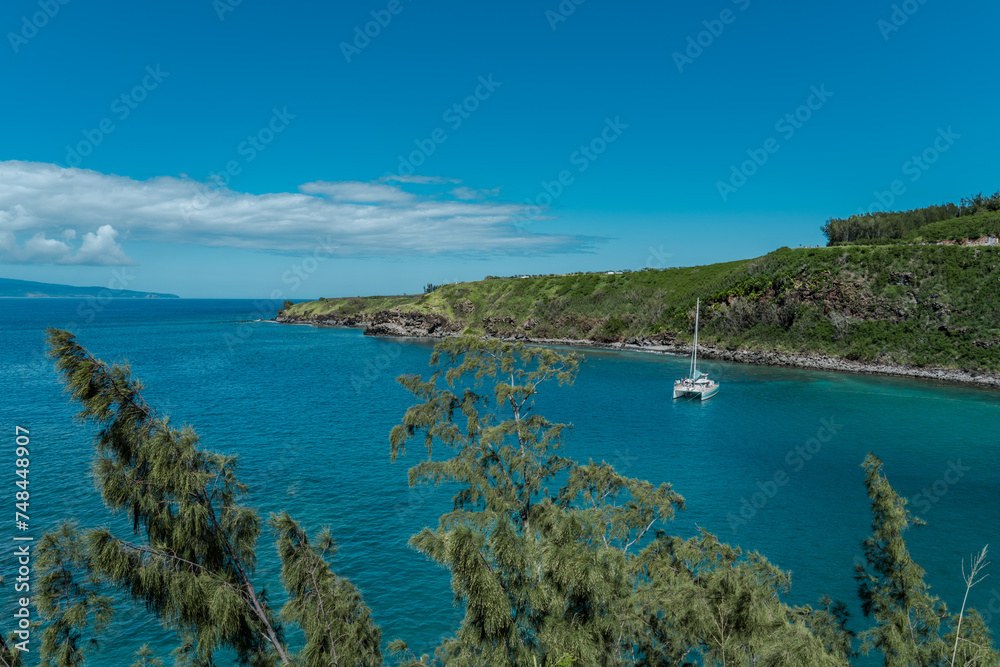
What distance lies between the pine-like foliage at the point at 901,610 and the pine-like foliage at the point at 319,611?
12139 millimetres

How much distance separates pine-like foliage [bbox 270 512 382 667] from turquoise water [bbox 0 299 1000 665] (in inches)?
447

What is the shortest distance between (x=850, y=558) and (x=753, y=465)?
13602mm

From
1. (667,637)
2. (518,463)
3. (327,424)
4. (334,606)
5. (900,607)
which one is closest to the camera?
(334,606)

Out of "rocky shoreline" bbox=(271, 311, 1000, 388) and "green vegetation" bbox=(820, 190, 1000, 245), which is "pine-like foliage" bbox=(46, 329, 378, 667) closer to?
"rocky shoreline" bbox=(271, 311, 1000, 388)

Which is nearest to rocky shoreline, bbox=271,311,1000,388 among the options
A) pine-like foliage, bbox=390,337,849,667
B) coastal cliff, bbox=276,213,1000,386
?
coastal cliff, bbox=276,213,1000,386

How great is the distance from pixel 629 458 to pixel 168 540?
114 feet

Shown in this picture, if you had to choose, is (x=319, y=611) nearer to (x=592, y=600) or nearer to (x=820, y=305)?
(x=592, y=600)

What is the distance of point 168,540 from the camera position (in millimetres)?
9523

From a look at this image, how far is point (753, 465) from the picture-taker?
39000 mm

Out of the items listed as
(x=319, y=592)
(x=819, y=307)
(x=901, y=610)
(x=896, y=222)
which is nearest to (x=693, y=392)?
(x=819, y=307)

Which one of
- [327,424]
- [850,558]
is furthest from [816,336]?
[327,424]

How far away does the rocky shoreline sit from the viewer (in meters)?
70.1

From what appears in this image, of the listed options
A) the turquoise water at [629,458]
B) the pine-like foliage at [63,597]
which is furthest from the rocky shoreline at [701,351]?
the pine-like foliage at [63,597]

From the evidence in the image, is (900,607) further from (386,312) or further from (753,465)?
(386,312)
